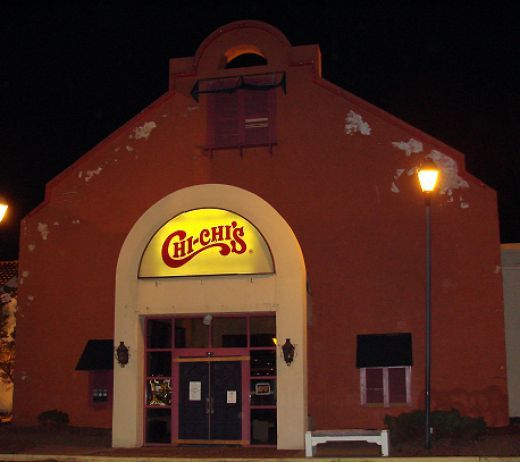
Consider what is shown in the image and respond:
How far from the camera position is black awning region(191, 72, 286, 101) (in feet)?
74.2

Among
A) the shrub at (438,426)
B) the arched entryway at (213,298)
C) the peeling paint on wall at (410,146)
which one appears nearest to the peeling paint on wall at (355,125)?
the peeling paint on wall at (410,146)

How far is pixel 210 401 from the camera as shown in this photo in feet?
63.2

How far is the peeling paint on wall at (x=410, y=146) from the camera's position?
21594 mm

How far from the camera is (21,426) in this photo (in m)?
22.5

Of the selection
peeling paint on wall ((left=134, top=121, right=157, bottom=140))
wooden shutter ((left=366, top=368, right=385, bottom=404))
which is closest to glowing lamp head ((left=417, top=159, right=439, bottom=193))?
wooden shutter ((left=366, top=368, right=385, bottom=404))

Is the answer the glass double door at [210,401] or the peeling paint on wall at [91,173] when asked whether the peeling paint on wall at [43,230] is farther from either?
the glass double door at [210,401]

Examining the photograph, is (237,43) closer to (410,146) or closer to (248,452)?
(410,146)

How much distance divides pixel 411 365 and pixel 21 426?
11962 mm

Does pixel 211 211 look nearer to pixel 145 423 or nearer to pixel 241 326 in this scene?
pixel 241 326

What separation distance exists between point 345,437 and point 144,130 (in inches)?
465

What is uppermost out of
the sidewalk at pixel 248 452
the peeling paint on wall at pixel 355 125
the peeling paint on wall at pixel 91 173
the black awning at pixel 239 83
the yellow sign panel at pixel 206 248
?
the black awning at pixel 239 83

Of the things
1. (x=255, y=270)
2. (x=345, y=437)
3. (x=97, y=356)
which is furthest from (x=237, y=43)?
(x=345, y=437)

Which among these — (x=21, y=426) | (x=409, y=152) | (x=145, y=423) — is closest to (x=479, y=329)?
(x=409, y=152)

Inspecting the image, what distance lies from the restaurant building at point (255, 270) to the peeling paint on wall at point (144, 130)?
91 millimetres
